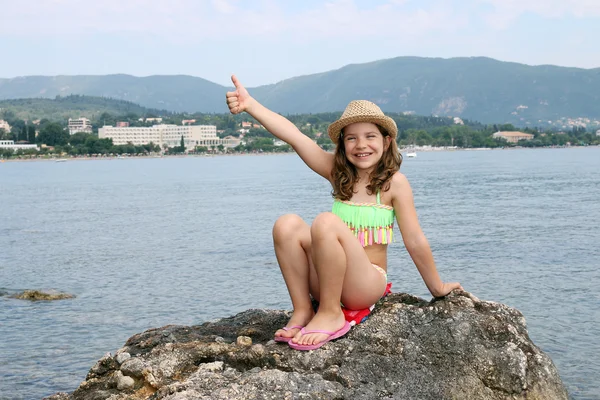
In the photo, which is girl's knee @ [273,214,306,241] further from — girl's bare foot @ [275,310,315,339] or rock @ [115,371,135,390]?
rock @ [115,371,135,390]

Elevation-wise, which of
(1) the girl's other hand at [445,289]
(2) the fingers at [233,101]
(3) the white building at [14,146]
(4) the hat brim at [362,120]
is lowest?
(3) the white building at [14,146]

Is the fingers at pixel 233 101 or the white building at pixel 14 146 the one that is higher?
the fingers at pixel 233 101

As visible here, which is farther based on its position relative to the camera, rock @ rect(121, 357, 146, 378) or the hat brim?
the hat brim

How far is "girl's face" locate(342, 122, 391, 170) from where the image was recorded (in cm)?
543

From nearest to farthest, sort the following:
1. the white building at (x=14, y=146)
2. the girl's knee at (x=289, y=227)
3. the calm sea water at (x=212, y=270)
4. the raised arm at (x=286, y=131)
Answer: the girl's knee at (x=289, y=227) → the raised arm at (x=286, y=131) → the calm sea water at (x=212, y=270) → the white building at (x=14, y=146)

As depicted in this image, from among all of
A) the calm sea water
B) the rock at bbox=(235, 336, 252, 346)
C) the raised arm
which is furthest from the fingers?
the calm sea water

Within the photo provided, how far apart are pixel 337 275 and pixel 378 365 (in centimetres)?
62

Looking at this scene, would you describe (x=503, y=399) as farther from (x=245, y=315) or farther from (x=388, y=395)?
(x=245, y=315)

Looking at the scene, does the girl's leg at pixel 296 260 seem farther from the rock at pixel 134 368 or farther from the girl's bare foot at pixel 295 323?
the rock at pixel 134 368

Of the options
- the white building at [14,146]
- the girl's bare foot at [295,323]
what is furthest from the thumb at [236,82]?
the white building at [14,146]

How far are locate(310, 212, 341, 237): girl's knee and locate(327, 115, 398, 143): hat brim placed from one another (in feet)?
2.56

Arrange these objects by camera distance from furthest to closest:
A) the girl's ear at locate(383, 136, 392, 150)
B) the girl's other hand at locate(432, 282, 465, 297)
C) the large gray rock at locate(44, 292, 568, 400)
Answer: the girl's ear at locate(383, 136, 392, 150) < the girl's other hand at locate(432, 282, 465, 297) < the large gray rock at locate(44, 292, 568, 400)

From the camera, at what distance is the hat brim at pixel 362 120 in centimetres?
535

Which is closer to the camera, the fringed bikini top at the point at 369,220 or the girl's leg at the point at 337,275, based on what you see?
the girl's leg at the point at 337,275
